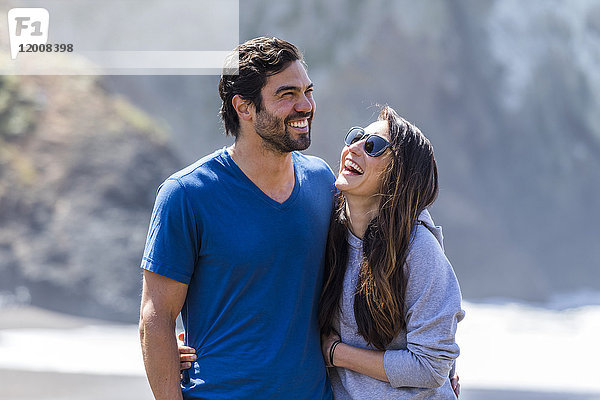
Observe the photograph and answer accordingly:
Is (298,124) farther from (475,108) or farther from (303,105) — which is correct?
(475,108)

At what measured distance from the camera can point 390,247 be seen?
1963 mm

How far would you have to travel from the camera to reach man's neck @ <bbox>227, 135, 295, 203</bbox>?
2098 millimetres

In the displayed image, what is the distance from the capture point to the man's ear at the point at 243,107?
212 cm

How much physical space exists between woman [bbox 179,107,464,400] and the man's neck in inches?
6.7

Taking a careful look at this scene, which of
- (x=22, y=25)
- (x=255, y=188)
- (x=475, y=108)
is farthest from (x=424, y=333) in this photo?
(x=475, y=108)

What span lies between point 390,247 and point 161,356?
0.69m

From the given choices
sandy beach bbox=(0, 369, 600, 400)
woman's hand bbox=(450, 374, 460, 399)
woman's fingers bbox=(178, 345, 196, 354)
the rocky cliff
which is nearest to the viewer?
woman's fingers bbox=(178, 345, 196, 354)

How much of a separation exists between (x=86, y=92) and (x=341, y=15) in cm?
572

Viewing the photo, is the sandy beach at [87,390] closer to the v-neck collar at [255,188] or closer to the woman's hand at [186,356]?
the woman's hand at [186,356]

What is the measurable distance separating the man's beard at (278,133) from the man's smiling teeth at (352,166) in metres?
0.13

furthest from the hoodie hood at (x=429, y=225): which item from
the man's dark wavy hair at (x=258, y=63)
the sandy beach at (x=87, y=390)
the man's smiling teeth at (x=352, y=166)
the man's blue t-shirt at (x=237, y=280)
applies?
the sandy beach at (x=87, y=390)

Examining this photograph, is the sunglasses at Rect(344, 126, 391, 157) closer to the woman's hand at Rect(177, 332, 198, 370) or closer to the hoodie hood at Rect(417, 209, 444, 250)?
the hoodie hood at Rect(417, 209, 444, 250)

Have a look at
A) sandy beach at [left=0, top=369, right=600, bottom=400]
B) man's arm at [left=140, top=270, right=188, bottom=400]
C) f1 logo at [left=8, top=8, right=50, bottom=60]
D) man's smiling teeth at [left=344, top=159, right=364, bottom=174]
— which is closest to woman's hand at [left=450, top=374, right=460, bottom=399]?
man's smiling teeth at [left=344, top=159, right=364, bottom=174]

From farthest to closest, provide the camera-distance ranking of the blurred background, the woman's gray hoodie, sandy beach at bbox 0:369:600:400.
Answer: the blurred background → sandy beach at bbox 0:369:600:400 → the woman's gray hoodie
